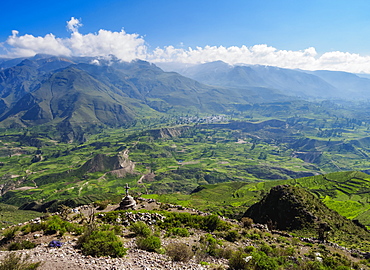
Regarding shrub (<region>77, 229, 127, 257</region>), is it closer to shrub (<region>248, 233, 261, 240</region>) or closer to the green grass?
shrub (<region>248, 233, 261, 240</region>)

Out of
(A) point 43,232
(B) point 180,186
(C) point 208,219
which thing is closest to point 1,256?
(A) point 43,232

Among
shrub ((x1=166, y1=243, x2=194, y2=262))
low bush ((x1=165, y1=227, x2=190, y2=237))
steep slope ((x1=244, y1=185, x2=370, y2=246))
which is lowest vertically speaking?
steep slope ((x1=244, y1=185, x2=370, y2=246))

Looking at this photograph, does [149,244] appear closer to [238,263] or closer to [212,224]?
[238,263]

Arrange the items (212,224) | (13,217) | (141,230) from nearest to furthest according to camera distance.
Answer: (141,230) → (212,224) → (13,217)

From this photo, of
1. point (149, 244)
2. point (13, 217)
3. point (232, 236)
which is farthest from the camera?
point (13, 217)

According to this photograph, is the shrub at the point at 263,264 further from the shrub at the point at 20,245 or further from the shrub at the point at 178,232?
the shrub at the point at 20,245

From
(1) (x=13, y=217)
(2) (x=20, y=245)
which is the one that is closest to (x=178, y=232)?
(2) (x=20, y=245)

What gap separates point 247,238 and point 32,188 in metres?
217

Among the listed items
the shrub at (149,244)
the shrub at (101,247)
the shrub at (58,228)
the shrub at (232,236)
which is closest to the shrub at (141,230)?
the shrub at (149,244)

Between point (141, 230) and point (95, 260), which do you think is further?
point (141, 230)

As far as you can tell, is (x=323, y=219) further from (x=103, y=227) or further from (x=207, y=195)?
(x=207, y=195)

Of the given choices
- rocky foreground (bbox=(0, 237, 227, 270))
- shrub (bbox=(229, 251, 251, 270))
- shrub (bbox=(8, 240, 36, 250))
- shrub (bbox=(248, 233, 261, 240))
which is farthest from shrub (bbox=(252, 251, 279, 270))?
shrub (bbox=(8, 240, 36, 250))

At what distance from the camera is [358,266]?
2289 centimetres

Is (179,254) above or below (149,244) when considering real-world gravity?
above
